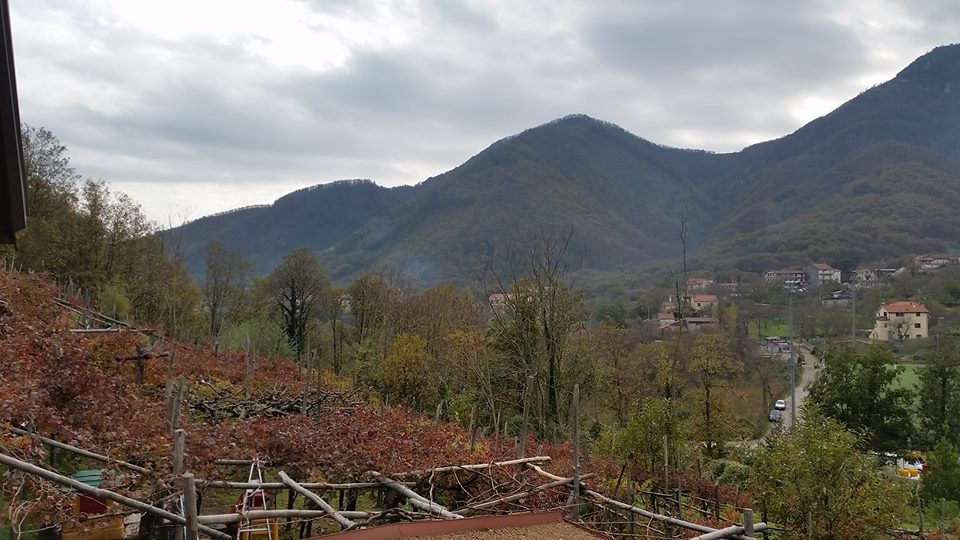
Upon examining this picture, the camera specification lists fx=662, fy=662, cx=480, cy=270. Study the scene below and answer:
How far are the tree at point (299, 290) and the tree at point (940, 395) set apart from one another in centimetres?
2295

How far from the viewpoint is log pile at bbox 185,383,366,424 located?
11758 millimetres

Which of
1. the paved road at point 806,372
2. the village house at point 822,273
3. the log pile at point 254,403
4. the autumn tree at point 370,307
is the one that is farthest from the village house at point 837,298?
the log pile at point 254,403

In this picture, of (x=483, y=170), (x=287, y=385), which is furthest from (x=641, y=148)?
(x=287, y=385)

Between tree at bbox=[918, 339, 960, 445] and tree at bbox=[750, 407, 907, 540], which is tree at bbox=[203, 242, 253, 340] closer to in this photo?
tree at bbox=[750, 407, 907, 540]

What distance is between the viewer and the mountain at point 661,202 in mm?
67750

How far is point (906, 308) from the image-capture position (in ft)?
139

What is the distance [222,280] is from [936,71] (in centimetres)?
14602

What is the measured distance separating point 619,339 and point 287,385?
43.8 feet

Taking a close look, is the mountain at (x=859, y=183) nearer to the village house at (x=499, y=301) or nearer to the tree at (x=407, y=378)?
the village house at (x=499, y=301)

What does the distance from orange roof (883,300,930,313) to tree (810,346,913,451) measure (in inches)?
906

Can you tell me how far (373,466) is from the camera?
716 centimetres

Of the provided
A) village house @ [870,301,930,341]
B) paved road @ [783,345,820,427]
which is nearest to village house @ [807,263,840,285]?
village house @ [870,301,930,341]

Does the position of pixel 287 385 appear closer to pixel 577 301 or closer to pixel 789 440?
pixel 577 301

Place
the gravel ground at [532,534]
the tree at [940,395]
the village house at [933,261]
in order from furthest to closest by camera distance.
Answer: the village house at [933,261] → the tree at [940,395] → the gravel ground at [532,534]
